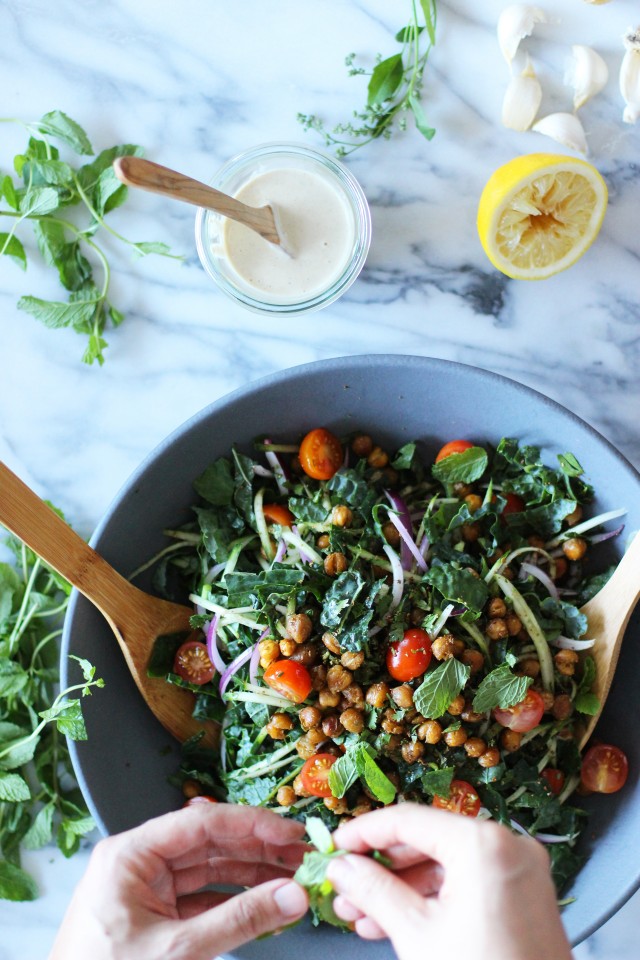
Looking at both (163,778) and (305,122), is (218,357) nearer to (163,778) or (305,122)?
(305,122)

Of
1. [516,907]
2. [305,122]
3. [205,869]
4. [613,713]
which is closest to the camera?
[516,907]

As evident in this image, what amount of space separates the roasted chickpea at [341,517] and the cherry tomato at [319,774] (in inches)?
22.7

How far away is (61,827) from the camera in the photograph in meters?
2.71

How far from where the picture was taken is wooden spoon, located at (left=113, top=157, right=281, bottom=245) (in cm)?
186

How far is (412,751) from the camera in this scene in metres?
2.22

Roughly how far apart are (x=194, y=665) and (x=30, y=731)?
0.62 m

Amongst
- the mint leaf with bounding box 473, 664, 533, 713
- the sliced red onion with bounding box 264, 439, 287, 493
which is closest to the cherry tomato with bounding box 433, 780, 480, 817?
the mint leaf with bounding box 473, 664, 533, 713

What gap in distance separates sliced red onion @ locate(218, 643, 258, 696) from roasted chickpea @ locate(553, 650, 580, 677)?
772 mm

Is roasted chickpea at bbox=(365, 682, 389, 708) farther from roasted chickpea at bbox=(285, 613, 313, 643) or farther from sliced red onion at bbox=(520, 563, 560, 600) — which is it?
sliced red onion at bbox=(520, 563, 560, 600)

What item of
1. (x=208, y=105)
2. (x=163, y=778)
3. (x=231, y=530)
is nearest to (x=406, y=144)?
(x=208, y=105)

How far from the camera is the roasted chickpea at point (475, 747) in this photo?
7.32ft

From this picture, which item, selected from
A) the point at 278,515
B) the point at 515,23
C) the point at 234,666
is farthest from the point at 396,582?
the point at 515,23

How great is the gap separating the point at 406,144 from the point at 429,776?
1.72 m

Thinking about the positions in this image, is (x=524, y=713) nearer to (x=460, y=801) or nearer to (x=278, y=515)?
(x=460, y=801)
